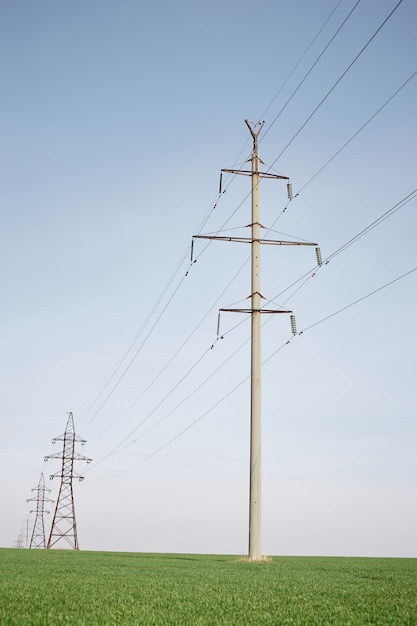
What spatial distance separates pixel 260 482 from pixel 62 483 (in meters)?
47.5

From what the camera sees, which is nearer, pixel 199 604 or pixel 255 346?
pixel 199 604

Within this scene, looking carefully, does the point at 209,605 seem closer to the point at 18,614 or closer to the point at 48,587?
the point at 18,614

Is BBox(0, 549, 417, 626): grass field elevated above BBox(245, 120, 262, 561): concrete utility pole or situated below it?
below

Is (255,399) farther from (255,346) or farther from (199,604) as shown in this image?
(199,604)

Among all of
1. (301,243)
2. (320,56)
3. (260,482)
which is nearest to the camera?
(320,56)

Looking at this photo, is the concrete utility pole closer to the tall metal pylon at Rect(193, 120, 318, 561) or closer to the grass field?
the tall metal pylon at Rect(193, 120, 318, 561)

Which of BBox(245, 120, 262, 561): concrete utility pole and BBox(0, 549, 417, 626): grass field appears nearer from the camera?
BBox(0, 549, 417, 626): grass field

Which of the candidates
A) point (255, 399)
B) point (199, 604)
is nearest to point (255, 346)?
point (255, 399)

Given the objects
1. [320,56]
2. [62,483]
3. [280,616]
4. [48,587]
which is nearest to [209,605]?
[280,616]

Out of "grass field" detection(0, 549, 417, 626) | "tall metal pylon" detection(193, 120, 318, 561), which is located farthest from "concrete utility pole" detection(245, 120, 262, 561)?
"grass field" detection(0, 549, 417, 626)

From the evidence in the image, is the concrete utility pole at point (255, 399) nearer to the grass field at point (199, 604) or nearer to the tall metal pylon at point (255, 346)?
the tall metal pylon at point (255, 346)

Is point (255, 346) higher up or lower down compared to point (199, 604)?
higher up

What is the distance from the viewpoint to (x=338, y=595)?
39.3 feet

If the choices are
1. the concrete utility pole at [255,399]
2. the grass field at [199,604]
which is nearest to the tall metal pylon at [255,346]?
the concrete utility pole at [255,399]
